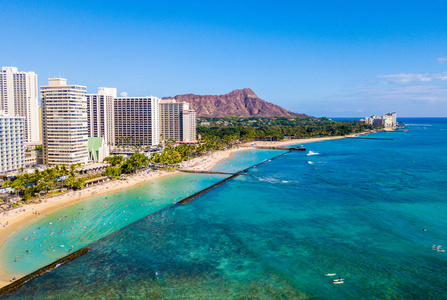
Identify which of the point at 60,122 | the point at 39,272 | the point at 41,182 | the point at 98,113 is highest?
the point at 98,113

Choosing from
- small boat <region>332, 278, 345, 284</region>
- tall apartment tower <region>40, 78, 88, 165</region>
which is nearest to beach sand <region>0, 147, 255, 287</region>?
tall apartment tower <region>40, 78, 88, 165</region>

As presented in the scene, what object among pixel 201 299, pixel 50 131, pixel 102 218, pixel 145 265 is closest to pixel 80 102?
pixel 50 131

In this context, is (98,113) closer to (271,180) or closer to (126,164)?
(126,164)

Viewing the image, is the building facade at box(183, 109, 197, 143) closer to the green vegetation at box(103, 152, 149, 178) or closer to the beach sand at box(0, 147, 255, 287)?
the beach sand at box(0, 147, 255, 287)

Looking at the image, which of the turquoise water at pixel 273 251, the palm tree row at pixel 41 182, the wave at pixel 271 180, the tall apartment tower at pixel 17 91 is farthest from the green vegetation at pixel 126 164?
the tall apartment tower at pixel 17 91

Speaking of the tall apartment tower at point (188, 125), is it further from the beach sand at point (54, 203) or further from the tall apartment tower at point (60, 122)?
the tall apartment tower at point (60, 122)

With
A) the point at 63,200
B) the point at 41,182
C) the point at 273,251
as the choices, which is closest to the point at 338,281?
the point at 273,251
